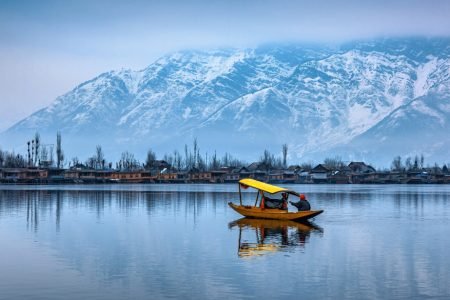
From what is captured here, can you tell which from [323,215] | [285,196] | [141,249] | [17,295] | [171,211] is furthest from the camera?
[171,211]

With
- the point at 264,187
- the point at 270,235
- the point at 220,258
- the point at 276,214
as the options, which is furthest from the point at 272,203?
the point at 220,258

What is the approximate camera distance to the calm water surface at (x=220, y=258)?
34.1 meters

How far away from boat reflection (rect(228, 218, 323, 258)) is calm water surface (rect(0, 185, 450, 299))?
0.24 feet

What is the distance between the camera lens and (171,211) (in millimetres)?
84188

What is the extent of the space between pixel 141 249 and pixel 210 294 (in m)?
14.8

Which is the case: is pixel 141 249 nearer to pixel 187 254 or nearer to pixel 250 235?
pixel 187 254

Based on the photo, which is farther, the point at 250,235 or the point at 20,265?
the point at 250,235

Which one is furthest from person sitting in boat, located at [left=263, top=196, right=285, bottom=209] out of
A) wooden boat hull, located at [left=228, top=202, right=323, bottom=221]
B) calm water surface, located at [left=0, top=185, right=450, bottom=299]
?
calm water surface, located at [left=0, top=185, right=450, bottom=299]

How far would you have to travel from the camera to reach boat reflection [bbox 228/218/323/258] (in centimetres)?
4775

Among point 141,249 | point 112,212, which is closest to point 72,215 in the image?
point 112,212

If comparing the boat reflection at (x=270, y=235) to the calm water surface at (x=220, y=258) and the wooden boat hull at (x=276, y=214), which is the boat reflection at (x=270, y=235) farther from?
the wooden boat hull at (x=276, y=214)

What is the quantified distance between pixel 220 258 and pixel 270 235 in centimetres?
1322

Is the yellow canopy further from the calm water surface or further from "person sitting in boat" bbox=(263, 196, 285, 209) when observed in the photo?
the calm water surface

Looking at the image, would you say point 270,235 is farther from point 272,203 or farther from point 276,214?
point 272,203
